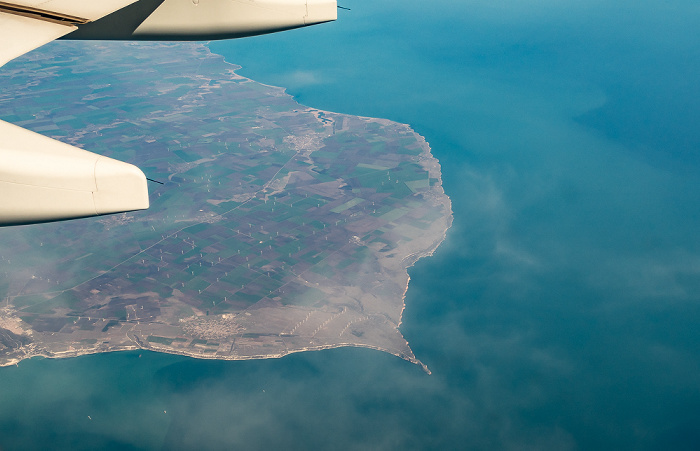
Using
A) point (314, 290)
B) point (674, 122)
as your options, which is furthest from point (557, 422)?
point (674, 122)

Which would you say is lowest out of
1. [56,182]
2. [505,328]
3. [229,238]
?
[505,328]

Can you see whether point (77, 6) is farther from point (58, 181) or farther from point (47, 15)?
point (58, 181)

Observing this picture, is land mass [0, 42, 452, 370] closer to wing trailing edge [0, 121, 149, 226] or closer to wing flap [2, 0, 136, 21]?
wing flap [2, 0, 136, 21]

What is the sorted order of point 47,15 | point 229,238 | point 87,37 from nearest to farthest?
1. point 47,15
2. point 87,37
3. point 229,238

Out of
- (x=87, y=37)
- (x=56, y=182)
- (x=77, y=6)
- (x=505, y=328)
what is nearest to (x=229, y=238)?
(x=505, y=328)

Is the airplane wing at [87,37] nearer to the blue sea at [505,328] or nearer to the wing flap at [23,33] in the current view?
the wing flap at [23,33]
